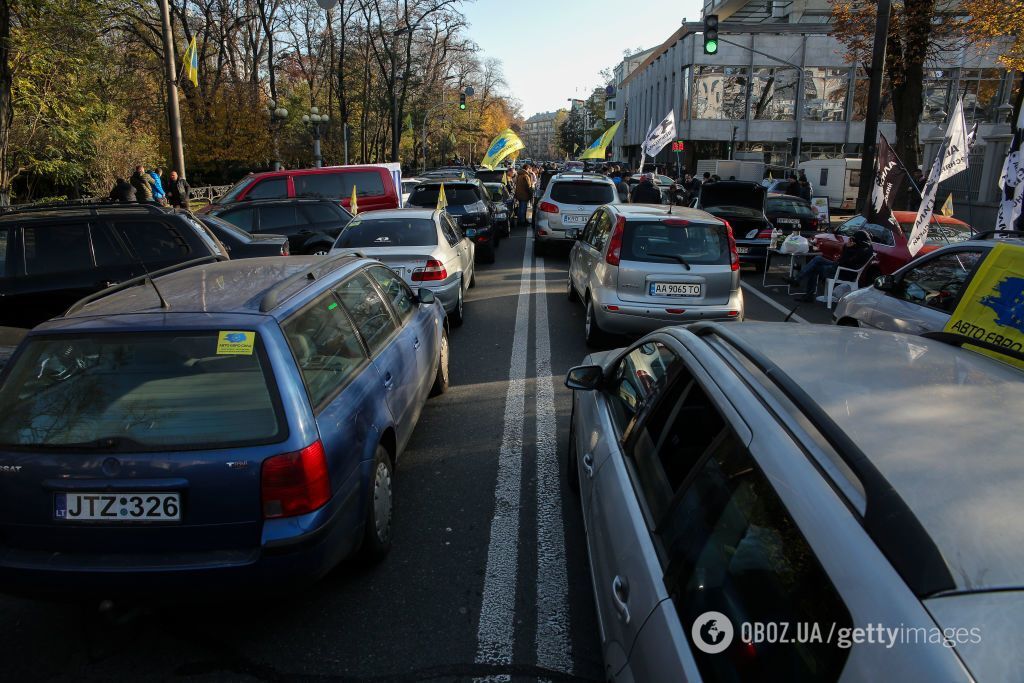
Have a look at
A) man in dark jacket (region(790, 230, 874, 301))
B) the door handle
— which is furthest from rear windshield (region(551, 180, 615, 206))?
the door handle

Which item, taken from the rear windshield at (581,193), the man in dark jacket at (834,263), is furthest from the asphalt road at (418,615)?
the rear windshield at (581,193)

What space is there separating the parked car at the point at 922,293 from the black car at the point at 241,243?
7152mm

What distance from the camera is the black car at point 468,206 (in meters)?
15.3

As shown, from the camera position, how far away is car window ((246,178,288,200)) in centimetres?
1570

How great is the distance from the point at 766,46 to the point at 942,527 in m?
57.1

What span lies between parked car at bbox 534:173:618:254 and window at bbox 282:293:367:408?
1156 cm

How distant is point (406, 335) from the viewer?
516 cm

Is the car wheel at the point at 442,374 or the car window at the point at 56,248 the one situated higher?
the car window at the point at 56,248

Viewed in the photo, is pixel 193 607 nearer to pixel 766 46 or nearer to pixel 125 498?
pixel 125 498

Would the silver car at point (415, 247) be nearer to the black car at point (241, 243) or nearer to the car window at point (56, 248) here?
the black car at point (241, 243)

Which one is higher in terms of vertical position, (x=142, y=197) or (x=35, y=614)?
(x=142, y=197)

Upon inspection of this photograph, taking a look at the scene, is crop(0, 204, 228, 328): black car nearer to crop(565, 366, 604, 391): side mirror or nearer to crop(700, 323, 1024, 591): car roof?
crop(565, 366, 604, 391): side mirror

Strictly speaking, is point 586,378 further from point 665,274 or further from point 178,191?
point 178,191

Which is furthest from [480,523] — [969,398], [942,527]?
[942,527]
